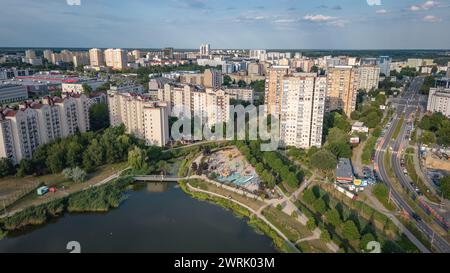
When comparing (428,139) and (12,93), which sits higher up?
(12,93)

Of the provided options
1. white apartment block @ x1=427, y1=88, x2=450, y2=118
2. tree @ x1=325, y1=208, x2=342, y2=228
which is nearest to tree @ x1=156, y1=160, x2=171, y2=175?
tree @ x1=325, y1=208, x2=342, y2=228

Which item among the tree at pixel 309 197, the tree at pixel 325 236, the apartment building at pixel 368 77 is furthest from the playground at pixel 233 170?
the apartment building at pixel 368 77

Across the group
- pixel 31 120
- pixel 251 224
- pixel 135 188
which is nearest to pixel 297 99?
pixel 251 224

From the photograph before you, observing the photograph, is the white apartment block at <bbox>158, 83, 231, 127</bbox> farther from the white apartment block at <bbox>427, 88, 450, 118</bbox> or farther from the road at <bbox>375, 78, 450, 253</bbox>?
the white apartment block at <bbox>427, 88, 450, 118</bbox>

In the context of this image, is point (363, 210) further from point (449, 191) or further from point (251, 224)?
point (251, 224)

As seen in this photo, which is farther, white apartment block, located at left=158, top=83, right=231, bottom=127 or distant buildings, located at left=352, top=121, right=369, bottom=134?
white apartment block, located at left=158, top=83, right=231, bottom=127

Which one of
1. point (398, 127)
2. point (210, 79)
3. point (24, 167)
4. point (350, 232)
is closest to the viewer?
point (350, 232)

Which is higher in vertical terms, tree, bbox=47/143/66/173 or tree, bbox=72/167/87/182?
tree, bbox=47/143/66/173

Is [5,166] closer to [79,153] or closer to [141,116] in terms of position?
[79,153]

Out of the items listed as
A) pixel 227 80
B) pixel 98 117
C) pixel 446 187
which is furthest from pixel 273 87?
pixel 227 80
